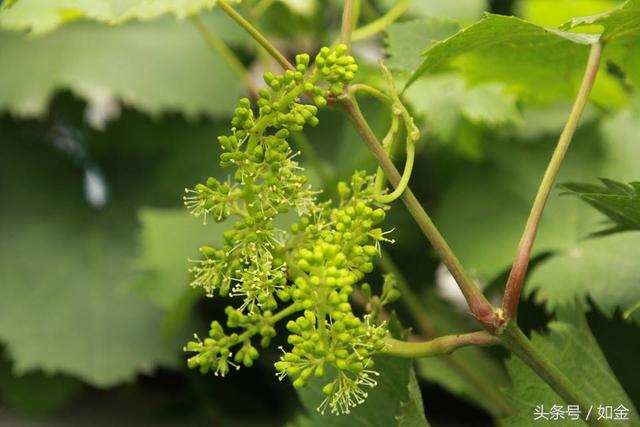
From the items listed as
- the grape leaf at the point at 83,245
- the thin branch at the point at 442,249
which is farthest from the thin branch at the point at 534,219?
the grape leaf at the point at 83,245

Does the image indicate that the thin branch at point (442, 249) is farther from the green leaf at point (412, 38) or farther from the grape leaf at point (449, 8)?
the grape leaf at point (449, 8)

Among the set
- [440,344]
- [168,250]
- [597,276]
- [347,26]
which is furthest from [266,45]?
[168,250]

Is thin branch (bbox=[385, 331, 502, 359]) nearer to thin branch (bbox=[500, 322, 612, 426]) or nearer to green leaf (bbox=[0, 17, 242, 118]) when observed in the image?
thin branch (bbox=[500, 322, 612, 426])

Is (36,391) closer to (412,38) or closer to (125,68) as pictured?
(125,68)

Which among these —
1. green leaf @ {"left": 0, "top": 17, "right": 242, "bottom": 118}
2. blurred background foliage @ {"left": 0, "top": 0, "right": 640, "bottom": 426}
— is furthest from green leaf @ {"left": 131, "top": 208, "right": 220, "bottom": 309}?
green leaf @ {"left": 0, "top": 17, "right": 242, "bottom": 118}

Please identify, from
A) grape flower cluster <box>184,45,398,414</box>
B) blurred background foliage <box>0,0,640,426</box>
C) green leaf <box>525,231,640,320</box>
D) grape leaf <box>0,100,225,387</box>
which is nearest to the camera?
grape flower cluster <box>184,45,398,414</box>

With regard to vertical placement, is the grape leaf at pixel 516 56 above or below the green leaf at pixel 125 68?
above

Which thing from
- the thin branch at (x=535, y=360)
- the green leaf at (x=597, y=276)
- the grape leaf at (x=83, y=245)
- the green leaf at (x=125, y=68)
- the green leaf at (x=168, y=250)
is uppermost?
the thin branch at (x=535, y=360)
